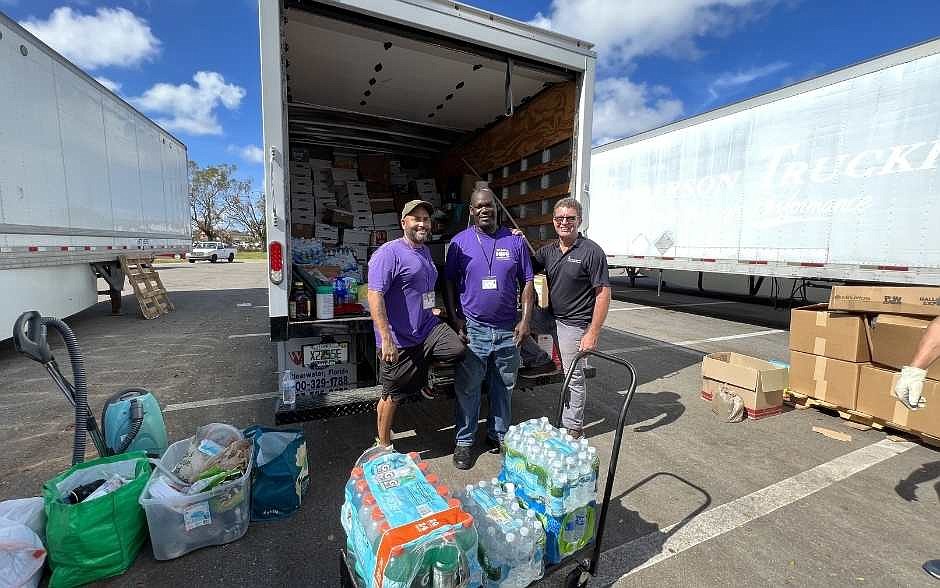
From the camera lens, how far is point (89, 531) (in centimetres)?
189

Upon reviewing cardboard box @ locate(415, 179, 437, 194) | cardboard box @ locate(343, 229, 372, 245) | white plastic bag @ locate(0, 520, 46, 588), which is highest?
cardboard box @ locate(415, 179, 437, 194)

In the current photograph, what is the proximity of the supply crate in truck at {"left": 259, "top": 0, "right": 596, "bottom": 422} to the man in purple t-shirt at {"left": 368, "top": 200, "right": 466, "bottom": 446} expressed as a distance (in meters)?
0.26

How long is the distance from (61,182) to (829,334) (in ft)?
32.7

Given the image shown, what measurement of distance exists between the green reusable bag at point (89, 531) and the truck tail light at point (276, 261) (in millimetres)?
1298

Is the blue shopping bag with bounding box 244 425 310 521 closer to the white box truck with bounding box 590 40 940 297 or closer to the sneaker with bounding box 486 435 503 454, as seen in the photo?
the sneaker with bounding box 486 435 503 454

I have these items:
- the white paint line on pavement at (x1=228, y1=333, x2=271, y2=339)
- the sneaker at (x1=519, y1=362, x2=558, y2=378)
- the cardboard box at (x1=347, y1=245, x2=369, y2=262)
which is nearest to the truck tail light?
the sneaker at (x1=519, y1=362, x2=558, y2=378)

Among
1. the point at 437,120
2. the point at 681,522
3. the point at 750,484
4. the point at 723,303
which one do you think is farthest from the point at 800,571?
the point at 723,303

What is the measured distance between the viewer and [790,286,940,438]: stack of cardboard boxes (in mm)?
3518

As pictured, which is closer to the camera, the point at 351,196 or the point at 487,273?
the point at 487,273

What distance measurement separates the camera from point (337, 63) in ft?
13.5

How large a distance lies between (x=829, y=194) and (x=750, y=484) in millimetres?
6078

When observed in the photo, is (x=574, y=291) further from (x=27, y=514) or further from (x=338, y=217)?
(x=338, y=217)

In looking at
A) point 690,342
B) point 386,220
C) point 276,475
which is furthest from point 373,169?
point 690,342

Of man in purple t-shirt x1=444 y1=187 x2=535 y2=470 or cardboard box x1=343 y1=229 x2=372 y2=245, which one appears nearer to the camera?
man in purple t-shirt x1=444 y1=187 x2=535 y2=470
